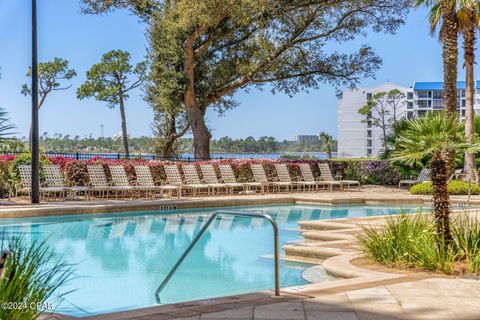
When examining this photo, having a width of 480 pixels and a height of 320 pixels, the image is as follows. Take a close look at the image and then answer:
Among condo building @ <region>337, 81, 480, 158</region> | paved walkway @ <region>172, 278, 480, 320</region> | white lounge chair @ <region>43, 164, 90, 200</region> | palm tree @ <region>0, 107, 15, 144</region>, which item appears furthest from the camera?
condo building @ <region>337, 81, 480, 158</region>

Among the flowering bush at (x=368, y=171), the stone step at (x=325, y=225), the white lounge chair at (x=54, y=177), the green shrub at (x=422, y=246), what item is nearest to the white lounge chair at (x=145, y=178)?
the white lounge chair at (x=54, y=177)

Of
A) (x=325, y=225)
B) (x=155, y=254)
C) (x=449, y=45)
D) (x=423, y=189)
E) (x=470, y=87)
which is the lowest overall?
(x=155, y=254)

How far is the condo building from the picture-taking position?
98.4 metres

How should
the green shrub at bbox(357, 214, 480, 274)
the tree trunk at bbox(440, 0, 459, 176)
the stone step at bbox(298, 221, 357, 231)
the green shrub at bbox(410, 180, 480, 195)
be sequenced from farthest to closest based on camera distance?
the green shrub at bbox(410, 180, 480, 195) < the tree trunk at bbox(440, 0, 459, 176) < the stone step at bbox(298, 221, 357, 231) < the green shrub at bbox(357, 214, 480, 274)

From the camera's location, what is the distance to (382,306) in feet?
15.9

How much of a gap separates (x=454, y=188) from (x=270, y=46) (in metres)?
8.18

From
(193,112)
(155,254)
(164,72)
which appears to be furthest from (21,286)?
(193,112)

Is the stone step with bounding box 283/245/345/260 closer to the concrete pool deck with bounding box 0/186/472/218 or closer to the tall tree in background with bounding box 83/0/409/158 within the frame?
the concrete pool deck with bounding box 0/186/472/218

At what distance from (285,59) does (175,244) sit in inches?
581

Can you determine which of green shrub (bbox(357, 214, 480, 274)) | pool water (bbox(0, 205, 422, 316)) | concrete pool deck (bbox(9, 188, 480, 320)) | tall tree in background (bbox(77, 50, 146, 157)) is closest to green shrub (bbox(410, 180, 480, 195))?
pool water (bbox(0, 205, 422, 316))

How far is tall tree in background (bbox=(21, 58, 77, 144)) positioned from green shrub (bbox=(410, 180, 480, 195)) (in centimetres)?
2847

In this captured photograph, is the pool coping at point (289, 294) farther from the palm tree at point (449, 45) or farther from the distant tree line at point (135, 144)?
the distant tree line at point (135, 144)

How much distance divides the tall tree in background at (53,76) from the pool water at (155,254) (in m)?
28.1

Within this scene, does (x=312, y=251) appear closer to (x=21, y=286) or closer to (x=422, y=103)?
(x=21, y=286)
